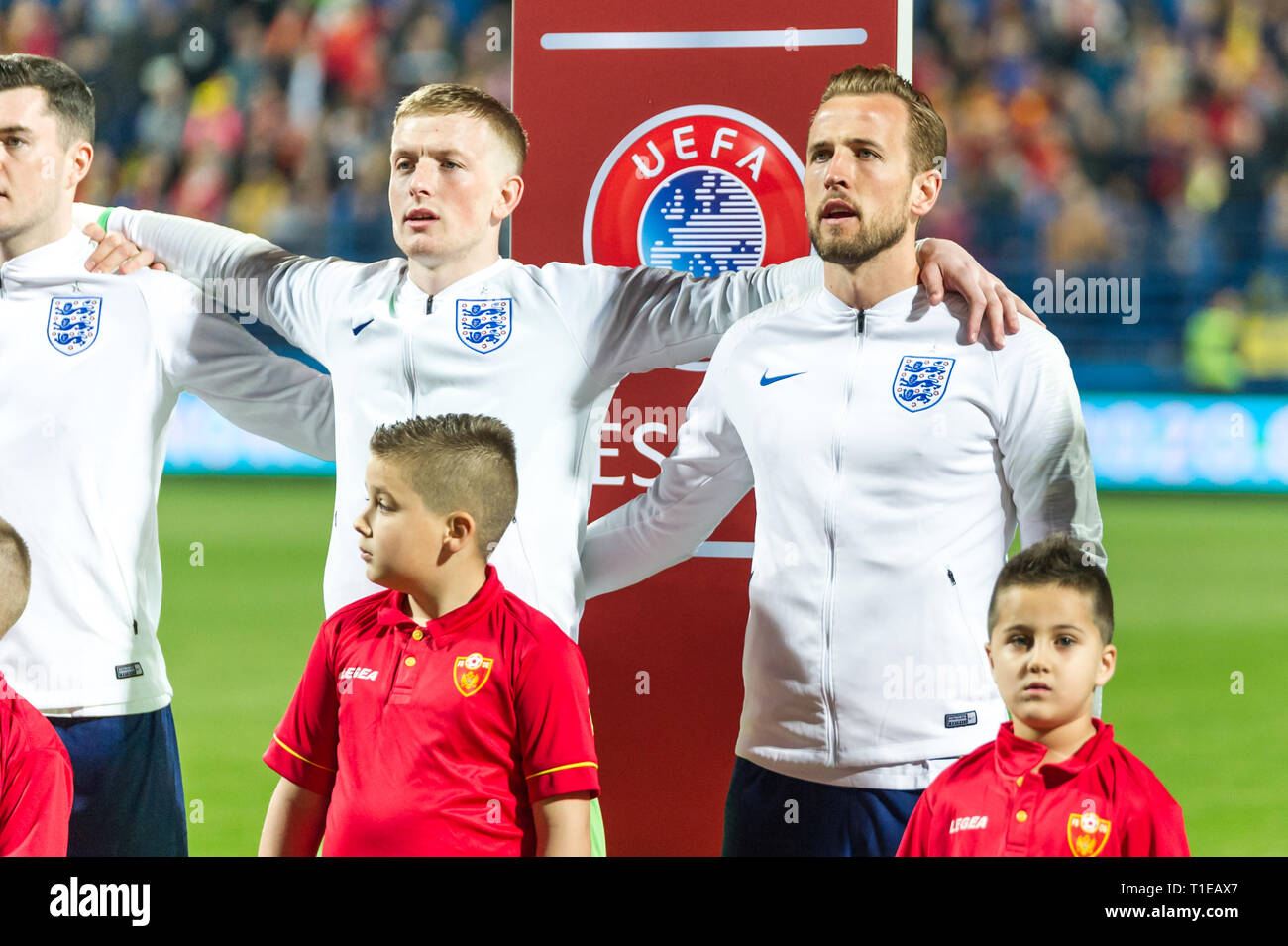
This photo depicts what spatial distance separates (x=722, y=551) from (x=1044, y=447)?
0.78 meters

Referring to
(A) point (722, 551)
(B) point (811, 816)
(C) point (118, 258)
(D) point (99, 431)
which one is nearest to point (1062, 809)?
(B) point (811, 816)

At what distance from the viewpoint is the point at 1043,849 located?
2.37 m

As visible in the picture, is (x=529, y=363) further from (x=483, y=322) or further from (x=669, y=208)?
(x=669, y=208)

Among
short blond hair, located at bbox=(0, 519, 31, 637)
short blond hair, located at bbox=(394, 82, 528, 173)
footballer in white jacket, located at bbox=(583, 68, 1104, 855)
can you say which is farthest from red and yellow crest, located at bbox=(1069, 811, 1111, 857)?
short blond hair, located at bbox=(0, 519, 31, 637)

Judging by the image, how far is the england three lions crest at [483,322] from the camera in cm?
292

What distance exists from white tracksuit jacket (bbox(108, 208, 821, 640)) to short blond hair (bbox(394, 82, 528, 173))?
27 centimetres

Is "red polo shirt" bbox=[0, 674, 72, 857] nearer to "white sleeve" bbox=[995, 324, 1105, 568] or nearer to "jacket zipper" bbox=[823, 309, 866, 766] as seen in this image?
"jacket zipper" bbox=[823, 309, 866, 766]

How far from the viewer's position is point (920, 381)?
2.70 m

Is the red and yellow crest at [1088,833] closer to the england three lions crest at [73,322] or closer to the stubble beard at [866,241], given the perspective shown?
the stubble beard at [866,241]

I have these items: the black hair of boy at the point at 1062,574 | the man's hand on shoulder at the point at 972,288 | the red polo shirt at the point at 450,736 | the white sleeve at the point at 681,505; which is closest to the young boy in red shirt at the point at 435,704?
the red polo shirt at the point at 450,736

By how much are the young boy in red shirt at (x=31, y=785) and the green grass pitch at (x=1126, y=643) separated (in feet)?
1.91

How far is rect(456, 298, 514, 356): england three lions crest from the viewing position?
2.92 meters
